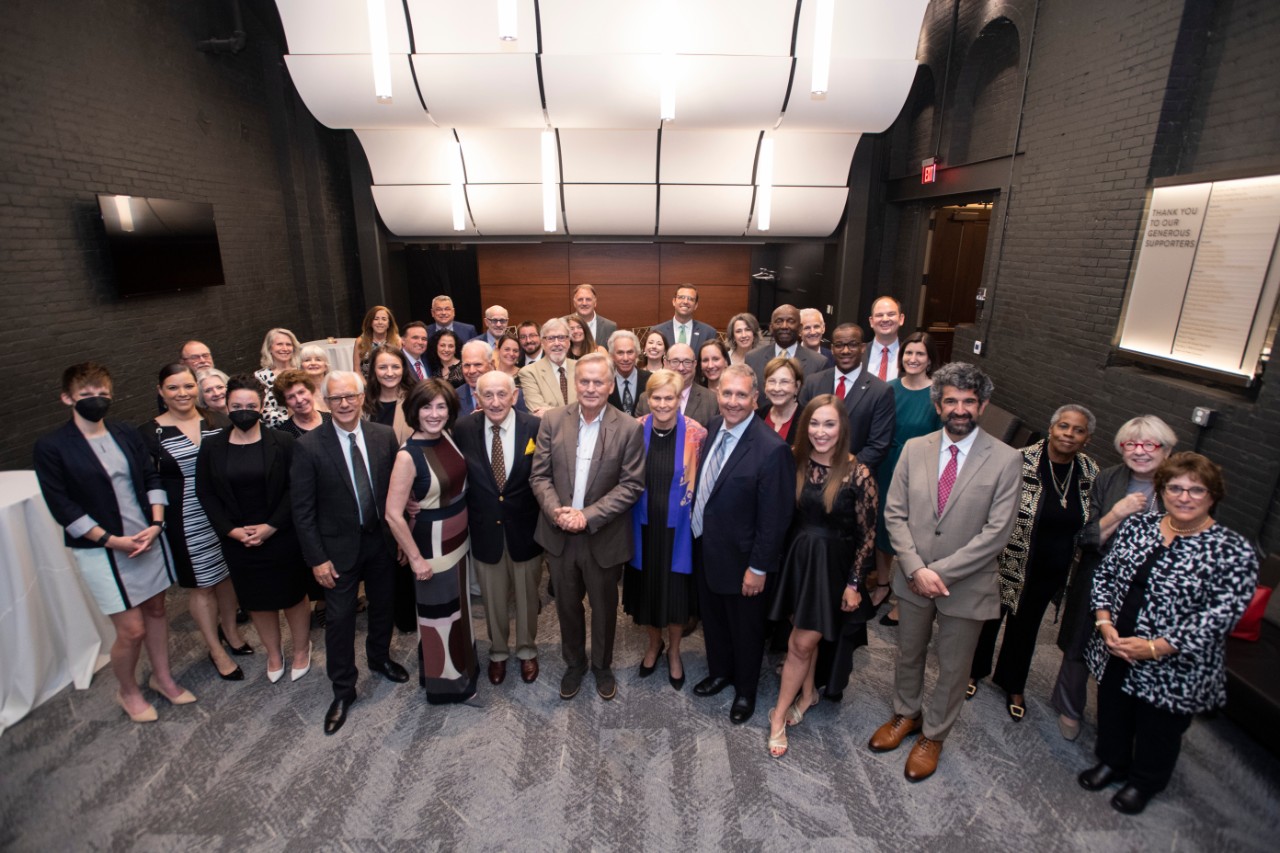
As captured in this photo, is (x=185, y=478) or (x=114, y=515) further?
(x=185, y=478)

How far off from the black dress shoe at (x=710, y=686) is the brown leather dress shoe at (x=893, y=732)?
0.78 meters

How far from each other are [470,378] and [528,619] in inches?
64.8

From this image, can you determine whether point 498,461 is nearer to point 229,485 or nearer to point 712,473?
point 712,473

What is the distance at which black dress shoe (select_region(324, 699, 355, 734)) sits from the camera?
3123 mm

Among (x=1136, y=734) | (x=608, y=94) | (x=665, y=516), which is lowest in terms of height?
(x=1136, y=734)

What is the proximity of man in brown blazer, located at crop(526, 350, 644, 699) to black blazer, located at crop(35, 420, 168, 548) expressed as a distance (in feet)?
6.39

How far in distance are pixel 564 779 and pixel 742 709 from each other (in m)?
0.94

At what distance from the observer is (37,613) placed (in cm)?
328

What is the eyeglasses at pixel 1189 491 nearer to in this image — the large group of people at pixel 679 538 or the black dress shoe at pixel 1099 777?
the large group of people at pixel 679 538

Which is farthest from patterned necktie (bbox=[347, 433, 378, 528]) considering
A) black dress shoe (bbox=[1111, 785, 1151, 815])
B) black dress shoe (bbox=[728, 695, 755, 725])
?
black dress shoe (bbox=[1111, 785, 1151, 815])

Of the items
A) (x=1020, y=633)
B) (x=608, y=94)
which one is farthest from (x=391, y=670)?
(x=608, y=94)

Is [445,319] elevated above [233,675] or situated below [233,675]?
above

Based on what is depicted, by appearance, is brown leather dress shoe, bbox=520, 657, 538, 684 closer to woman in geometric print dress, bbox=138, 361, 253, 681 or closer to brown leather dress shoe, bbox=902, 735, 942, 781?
woman in geometric print dress, bbox=138, 361, 253, 681

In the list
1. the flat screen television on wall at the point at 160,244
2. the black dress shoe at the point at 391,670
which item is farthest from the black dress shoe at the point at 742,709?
the flat screen television on wall at the point at 160,244
